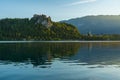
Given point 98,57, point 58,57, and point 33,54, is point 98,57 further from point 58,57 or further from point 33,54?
point 33,54

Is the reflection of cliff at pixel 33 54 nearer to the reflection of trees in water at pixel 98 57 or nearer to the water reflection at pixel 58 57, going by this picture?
the water reflection at pixel 58 57

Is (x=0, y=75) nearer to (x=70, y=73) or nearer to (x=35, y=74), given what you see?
(x=35, y=74)

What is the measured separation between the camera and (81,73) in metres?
44.3

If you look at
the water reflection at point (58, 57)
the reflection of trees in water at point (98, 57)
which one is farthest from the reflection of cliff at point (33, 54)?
the reflection of trees in water at point (98, 57)

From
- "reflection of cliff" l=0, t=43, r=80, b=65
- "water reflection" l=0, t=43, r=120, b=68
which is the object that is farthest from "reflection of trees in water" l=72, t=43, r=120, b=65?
"reflection of cliff" l=0, t=43, r=80, b=65

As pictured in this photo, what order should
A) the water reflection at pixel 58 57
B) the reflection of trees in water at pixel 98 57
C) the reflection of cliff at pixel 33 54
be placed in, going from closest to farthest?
the water reflection at pixel 58 57
the reflection of trees in water at pixel 98 57
the reflection of cliff at pixel 33 54

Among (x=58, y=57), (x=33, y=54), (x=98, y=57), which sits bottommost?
(x=98, y=57)

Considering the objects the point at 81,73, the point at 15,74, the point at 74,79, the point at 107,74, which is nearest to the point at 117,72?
the point at 107,74

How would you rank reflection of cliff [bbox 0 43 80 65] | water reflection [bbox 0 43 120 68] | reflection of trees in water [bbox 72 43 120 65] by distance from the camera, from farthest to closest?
reflection of cliff [bbox 0 43 80 65] → reflection of trees in water [bbox 72 43 120 65] → water reflection [bbox 0 43 120 68]

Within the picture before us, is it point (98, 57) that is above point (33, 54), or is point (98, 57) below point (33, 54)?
below

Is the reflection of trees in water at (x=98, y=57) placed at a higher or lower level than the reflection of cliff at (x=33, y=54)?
lower

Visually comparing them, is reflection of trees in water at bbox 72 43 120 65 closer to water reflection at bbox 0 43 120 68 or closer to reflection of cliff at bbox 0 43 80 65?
water reflection at bbox 0 43 120 68

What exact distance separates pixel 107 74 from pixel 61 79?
858 centimetres

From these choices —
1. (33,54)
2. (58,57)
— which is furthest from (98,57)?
(33,54)
